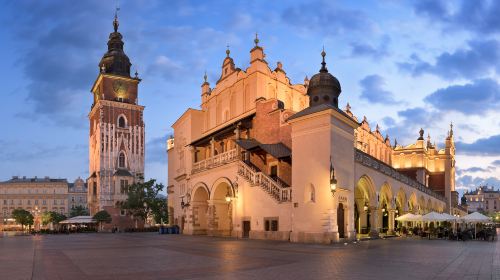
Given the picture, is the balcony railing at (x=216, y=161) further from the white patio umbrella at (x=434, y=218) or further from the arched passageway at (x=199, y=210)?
the white patio umbrella at (x=434, y=218)

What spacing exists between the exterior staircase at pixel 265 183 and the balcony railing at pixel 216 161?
1.82 m

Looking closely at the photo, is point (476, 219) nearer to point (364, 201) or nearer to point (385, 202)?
point (364, 201)

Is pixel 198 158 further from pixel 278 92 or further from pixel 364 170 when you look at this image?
pixel 364 170

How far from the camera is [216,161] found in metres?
41.6

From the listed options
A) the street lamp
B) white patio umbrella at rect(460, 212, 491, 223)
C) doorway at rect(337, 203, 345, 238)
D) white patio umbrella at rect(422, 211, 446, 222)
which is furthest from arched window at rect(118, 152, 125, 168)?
the street lamp

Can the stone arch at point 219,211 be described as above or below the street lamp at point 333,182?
below

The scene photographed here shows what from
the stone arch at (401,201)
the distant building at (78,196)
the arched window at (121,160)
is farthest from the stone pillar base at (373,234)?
the distant building at (78,196)

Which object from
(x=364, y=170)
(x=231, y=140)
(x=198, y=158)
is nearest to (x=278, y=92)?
(x=231, y=140)

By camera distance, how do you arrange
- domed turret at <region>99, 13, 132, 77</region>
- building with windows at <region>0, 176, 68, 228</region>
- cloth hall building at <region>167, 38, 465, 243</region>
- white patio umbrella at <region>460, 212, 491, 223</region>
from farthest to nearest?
building with windows at <region>0, 176, 68, 228</region> → domed turret at <region>99, 13, 132, 77</region> → white patio umbrella at <region>460, 212, 491, 223</region> → cloth hall building at <region>167, 38, 465, 243</region>

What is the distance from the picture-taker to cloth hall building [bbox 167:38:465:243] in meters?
29.6

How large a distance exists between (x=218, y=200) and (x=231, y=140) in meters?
6.45

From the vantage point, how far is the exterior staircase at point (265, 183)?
106 ft

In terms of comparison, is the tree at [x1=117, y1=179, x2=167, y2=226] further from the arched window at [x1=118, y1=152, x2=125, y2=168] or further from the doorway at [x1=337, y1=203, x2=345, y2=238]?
the doorway at [x1=337, y1=203, x2=345, y2=238]

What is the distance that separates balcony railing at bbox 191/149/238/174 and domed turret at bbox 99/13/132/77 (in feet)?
201
